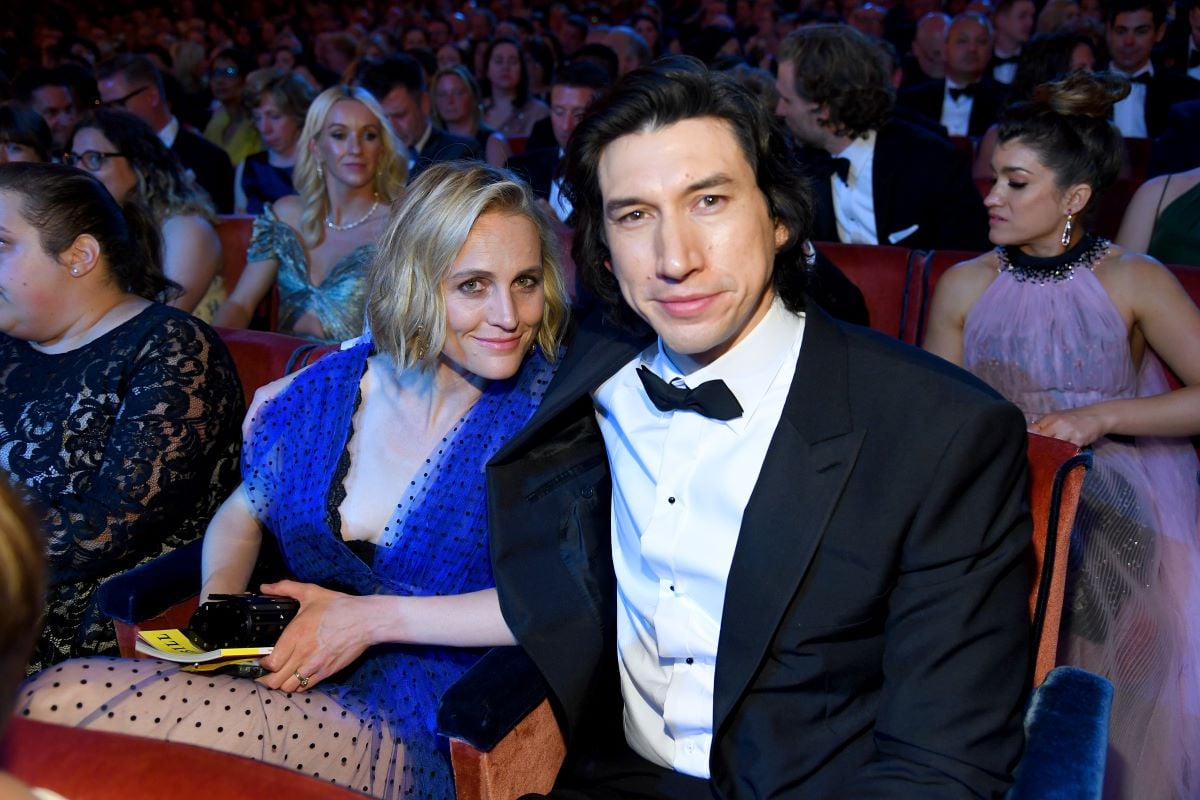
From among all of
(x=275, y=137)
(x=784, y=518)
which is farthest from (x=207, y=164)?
(x=784, y=518)

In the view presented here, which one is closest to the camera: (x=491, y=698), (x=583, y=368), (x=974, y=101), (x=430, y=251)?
(x=491, y=698)

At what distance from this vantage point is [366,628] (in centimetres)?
183

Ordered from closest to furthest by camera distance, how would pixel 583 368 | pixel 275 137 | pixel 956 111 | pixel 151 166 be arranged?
pixel 583 368 < pixel 151 166 < pixel 275 137 < pixel 956 111

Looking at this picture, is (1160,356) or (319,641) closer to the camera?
(319,641)

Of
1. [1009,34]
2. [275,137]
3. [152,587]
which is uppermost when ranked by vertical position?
[1009,34]

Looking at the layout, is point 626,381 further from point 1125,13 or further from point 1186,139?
point 1125,13

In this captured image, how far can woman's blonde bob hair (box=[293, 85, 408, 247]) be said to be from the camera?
159 inches

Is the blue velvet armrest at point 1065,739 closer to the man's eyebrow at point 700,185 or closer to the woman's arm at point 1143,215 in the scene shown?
the man's eyebrow at point 700,185

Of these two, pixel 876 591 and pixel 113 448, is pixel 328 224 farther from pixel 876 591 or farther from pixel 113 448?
pixel 876 591

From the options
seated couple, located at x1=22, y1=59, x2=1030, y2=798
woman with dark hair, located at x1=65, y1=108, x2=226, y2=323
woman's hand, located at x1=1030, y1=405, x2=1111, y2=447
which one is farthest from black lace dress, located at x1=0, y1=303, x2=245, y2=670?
woman's hand, located at x1=1030, y1=405, x2=1111, y2=447

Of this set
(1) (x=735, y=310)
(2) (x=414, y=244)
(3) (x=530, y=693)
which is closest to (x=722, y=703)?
(3) (x=530, y=693)

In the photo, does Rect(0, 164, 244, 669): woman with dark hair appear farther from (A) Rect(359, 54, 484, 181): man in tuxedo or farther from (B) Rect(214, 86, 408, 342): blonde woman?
(A) Rect(359, 54, 484, 181): man in tuxedo

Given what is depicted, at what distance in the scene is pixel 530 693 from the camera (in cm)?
164

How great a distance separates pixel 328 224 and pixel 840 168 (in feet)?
5.99
